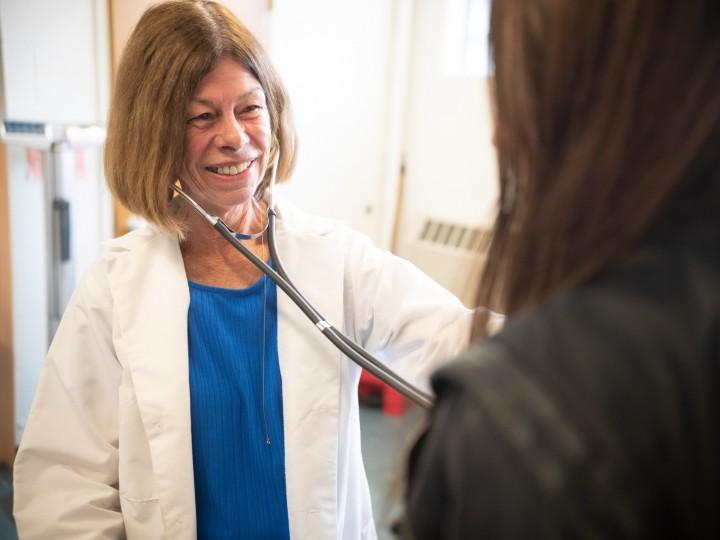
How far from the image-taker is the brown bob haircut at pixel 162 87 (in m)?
0.98

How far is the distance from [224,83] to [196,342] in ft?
1.48

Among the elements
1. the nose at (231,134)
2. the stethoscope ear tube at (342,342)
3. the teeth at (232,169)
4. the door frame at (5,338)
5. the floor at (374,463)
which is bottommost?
the floor at (374,463)

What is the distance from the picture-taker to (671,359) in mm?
305

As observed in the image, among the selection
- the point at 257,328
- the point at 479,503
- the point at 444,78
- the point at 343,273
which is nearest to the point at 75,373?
the point at 257,328

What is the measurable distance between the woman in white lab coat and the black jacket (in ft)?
2.06

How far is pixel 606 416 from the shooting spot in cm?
31

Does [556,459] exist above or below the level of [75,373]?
above

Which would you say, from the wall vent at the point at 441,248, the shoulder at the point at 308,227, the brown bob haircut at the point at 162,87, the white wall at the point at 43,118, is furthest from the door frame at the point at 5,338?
the wall vent at the point at 441,248

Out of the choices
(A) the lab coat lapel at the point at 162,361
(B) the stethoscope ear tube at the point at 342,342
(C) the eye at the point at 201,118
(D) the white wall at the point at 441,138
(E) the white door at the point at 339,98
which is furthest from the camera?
(D) the white wall at the point at 441,138

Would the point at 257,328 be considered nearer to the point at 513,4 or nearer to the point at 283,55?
the point at 513,4

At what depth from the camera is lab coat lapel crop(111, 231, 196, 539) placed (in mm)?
917

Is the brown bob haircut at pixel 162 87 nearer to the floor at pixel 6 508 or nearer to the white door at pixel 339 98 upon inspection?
the floor at pixel 6 508

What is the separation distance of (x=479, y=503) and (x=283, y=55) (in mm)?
2422

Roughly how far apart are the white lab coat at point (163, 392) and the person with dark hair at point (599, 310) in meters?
0.59
